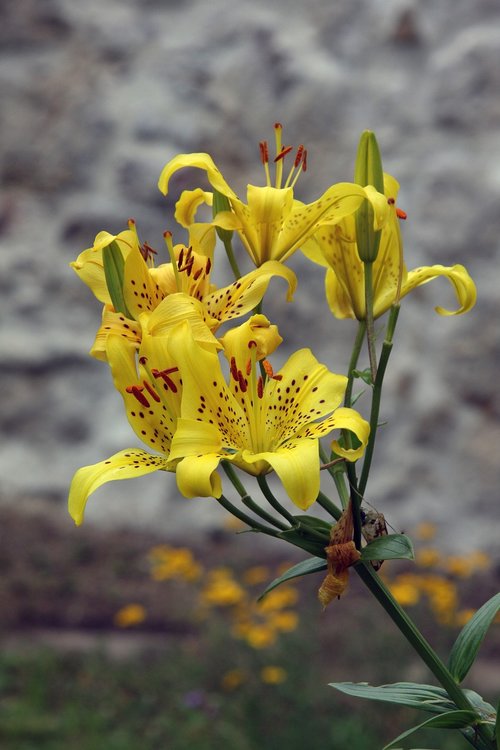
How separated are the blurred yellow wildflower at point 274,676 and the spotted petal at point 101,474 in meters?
1.83

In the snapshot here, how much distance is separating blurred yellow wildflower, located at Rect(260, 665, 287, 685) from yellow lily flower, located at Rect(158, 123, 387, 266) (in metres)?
1.81

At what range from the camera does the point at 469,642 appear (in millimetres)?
858

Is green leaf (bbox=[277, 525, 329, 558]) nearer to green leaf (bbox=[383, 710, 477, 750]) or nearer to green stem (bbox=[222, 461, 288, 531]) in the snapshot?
green stem (bbox=[222, 461, 288, 531])

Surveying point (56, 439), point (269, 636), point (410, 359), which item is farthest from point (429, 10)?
point (269, 636)

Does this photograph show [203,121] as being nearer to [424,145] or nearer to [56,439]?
[424,145]

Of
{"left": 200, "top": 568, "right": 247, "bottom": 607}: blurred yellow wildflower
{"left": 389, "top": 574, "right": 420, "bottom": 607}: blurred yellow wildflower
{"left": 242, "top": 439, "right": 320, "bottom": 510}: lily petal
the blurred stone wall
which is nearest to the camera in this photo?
{"left": 242, "top": 439, "right": 320, "bottom": 510}: lily petal

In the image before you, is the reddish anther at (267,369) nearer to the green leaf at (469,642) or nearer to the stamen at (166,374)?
the stamen at (166,374)

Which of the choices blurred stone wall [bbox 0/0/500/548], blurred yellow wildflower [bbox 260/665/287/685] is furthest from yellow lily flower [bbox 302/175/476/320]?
blurred stone wall [bbox 0/0/500/548]

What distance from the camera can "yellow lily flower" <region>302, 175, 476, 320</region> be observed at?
0.92 m

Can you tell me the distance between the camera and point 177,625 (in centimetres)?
321

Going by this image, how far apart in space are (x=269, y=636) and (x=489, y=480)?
122 centimetres

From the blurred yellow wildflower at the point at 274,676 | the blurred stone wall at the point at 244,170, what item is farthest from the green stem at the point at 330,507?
the blurred stone wall at the point at 244,170

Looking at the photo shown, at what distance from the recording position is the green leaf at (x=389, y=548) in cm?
75

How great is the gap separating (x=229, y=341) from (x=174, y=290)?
0.31ft
